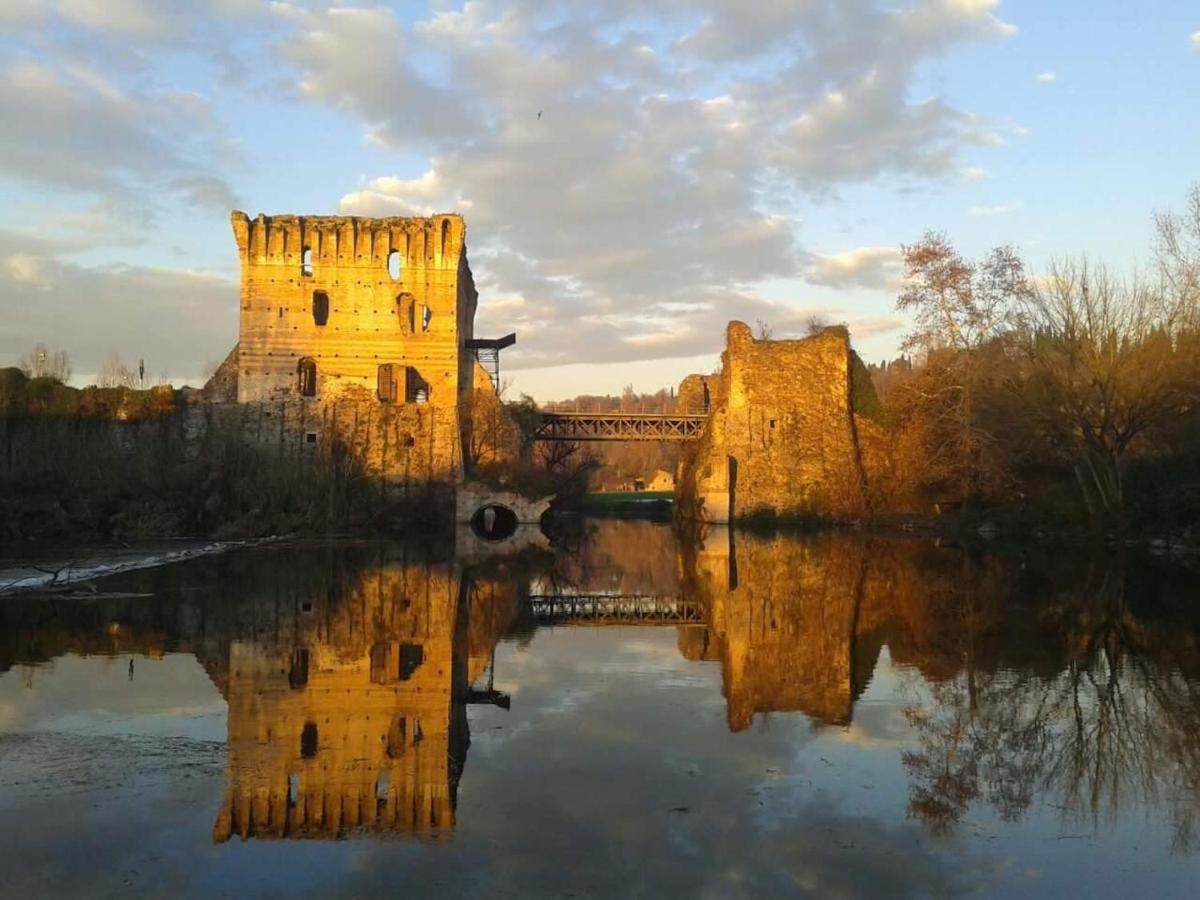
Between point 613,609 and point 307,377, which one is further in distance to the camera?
point 307,377

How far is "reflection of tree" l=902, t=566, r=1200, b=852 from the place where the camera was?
571cm

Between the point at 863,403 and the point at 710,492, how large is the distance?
7.97 m

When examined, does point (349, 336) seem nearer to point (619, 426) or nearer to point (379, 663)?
point (619, 426)

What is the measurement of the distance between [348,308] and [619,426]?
16.3 meters

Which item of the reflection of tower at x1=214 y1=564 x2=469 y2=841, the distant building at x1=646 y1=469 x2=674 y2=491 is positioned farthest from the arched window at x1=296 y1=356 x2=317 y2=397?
the distant building at x1=646 y1=469 x2=674 y2=491

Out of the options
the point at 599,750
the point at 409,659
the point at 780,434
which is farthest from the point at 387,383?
the point at 599,750

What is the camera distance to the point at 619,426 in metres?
49.8

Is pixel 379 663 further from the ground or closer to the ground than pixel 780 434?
closer to the ground

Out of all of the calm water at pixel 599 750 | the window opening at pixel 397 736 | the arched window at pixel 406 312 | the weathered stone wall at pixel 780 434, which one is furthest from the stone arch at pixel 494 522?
the window opening at pixel 397 736

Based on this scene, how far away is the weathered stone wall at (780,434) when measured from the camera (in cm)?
3978

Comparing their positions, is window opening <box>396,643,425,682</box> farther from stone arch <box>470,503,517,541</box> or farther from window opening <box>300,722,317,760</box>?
stone arch <box>470,503,517,541</box>

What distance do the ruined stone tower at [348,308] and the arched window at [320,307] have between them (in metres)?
0.04

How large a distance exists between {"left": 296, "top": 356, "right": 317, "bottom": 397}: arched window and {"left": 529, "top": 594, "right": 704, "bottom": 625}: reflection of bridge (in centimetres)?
2422

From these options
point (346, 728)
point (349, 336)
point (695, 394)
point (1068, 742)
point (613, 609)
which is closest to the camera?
point (1068, 742)
